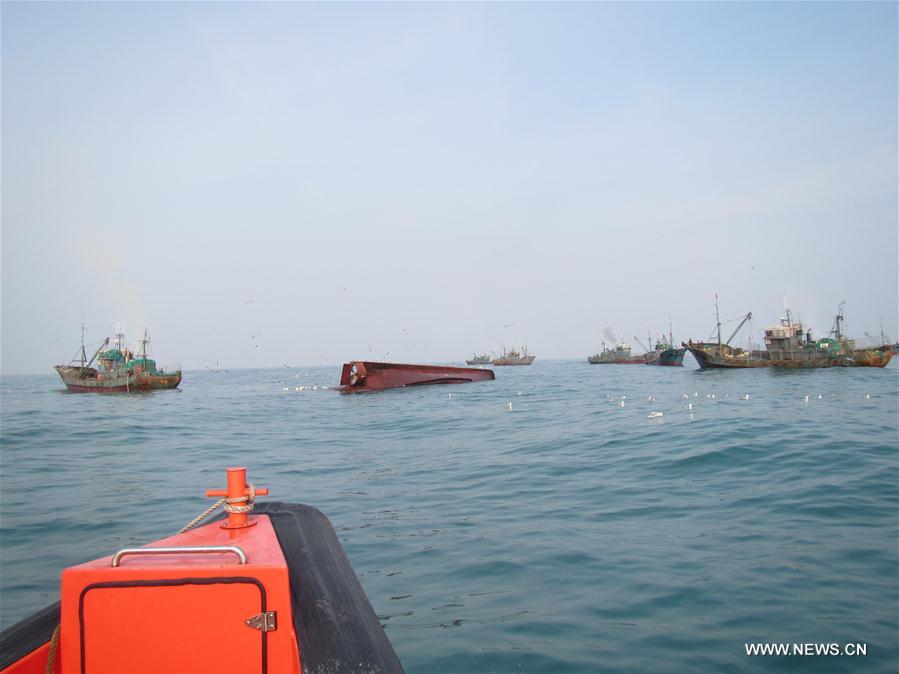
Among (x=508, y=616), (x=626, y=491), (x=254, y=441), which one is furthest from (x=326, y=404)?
(x=508, y=616)

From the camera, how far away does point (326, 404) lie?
108ft

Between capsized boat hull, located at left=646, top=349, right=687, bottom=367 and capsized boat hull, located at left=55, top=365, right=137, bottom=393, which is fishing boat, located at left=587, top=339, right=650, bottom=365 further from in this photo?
capsized boat hull, located at left=55, top=365, right=137, bottom=393

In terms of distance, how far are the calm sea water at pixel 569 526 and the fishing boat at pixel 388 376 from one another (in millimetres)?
22022

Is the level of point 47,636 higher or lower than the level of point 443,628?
higher

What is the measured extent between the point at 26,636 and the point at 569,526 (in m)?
6.12

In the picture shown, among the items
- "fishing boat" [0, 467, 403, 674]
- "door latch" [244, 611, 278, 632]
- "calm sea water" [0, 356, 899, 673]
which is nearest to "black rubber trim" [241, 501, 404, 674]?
"fishing boat" [0, 467, 403, 674]

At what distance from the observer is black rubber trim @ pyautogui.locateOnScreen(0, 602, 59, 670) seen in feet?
8.74

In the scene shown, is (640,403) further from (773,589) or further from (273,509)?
(273,509)

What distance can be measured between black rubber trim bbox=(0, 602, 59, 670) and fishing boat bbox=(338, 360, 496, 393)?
1463 inches

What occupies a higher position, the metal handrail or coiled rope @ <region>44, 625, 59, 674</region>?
the metal handrail

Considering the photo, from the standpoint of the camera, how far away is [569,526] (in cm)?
757

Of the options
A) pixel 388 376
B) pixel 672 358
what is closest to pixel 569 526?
pixel 388 376

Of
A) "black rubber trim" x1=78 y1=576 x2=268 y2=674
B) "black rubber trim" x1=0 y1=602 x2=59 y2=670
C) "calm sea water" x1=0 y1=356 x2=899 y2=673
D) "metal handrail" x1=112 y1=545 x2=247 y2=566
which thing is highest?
"metal handrail" x1=112 y1=545 x2=247 y2=566

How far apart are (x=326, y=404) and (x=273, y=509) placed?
2946 cm
